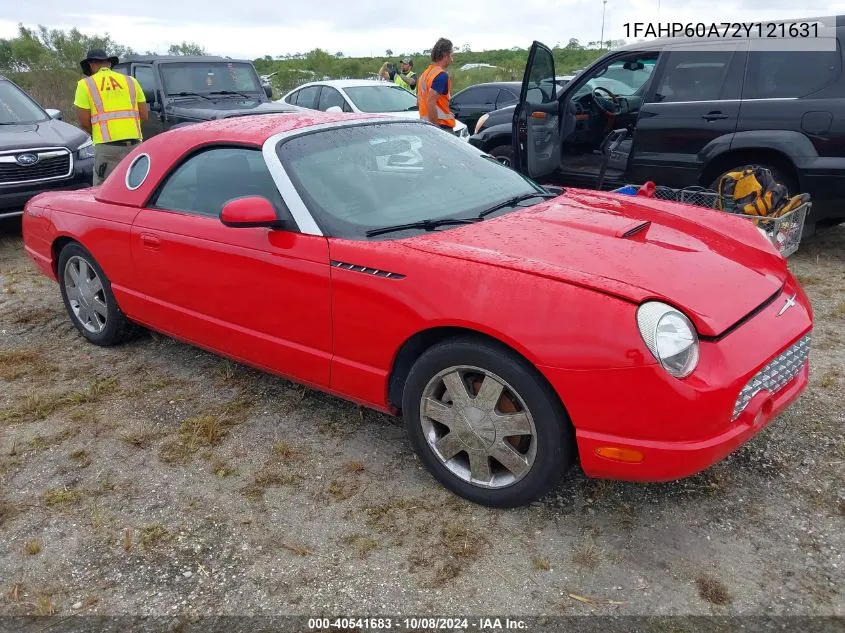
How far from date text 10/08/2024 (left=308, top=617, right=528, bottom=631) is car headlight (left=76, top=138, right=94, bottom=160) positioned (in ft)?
23.4

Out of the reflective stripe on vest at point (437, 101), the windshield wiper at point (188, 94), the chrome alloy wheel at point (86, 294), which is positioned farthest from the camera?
the windshield wiper at point (188, 94)

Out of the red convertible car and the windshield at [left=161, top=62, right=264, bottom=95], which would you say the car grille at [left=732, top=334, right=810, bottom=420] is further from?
the windshield at [left=161, top=62, right=264, bottom=95]

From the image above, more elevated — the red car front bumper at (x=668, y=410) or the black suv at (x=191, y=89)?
the black suv at (x=191, y=89)

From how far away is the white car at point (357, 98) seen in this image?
33.8ft

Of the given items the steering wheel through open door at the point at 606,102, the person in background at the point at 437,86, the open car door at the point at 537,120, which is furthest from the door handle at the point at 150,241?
the steering wheel through open door at the point at 606,102

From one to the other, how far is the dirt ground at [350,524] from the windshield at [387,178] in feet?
3.59

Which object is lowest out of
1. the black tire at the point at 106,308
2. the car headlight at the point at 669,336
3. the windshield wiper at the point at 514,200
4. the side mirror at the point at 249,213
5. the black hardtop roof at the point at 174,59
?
the black tire at the point at 106,308

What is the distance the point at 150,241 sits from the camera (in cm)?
372

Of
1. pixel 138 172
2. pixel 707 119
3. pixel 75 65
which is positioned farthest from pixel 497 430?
pixel 75 65

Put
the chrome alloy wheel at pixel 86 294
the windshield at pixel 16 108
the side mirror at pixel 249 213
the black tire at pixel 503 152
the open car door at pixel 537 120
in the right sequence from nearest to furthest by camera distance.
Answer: the side mirror at pixel 249 213 < the chrome alloy wheel at pixel 86 294 < the open car door at pixel 537 120 < the black tire at pixel 503 152 < the windshield at pixel 16 108

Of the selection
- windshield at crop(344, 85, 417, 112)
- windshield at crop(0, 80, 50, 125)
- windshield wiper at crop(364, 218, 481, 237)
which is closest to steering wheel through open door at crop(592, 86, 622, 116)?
windshield at crop(344, 85, 417, 112)

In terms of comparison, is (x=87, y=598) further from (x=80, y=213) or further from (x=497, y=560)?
(x=80, y=213)

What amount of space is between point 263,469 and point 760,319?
2.19 metres

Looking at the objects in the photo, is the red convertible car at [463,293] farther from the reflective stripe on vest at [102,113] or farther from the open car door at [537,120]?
the reflective stripe on vest at [102,113]
